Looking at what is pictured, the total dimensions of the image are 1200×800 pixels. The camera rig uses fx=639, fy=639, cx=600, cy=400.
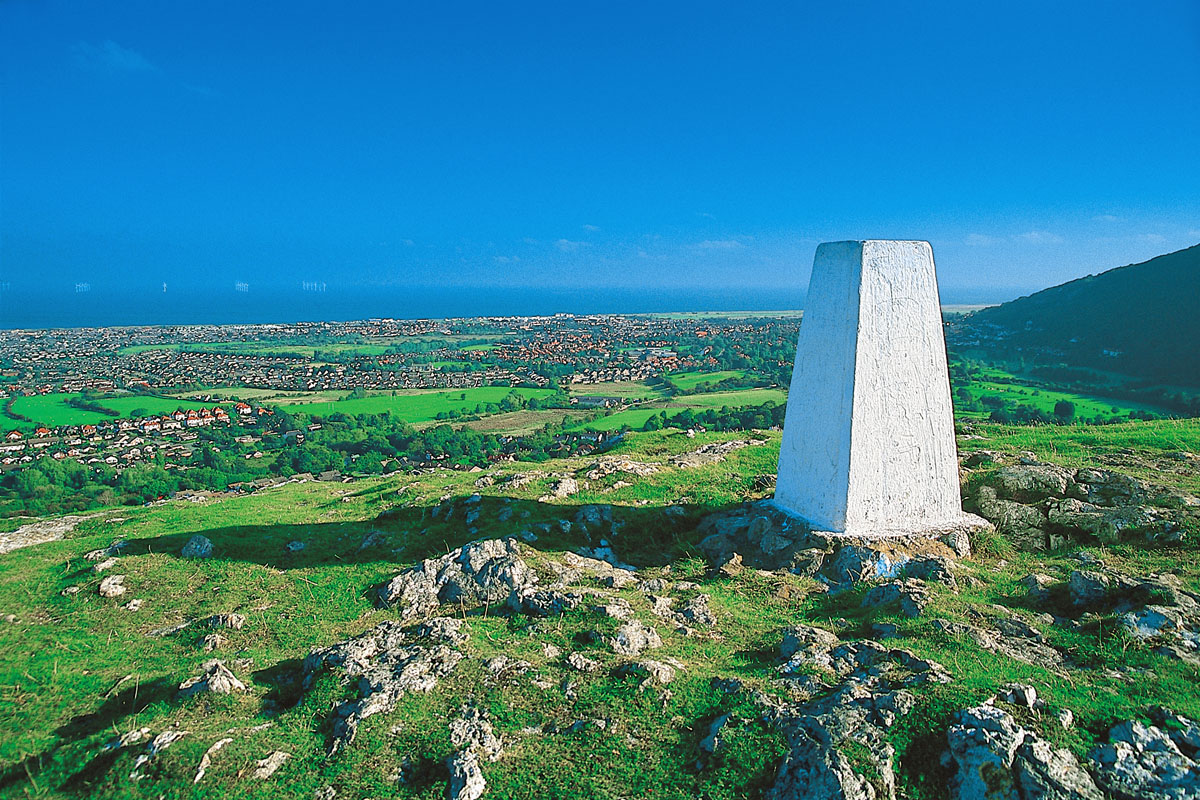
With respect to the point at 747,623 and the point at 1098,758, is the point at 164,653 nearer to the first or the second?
the point at 747,623

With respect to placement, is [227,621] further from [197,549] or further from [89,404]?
[89,404]

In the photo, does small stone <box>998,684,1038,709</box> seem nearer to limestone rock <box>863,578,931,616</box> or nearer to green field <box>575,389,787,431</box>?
limestone rock <box>863,578,931,616</box>

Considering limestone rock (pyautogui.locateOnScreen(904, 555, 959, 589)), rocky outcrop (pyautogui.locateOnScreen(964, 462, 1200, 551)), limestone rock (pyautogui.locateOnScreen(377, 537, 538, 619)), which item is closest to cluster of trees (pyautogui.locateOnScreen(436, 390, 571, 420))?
limestone rock (pyautogui.locateOnScreen(377, 537, 538, 619))

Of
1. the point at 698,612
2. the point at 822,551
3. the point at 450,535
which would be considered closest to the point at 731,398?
the point at 450,535

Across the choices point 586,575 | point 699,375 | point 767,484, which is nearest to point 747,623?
point 586,575

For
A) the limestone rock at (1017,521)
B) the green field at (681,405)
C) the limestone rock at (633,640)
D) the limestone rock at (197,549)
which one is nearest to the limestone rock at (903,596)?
the limestone rock at (1017,521)
